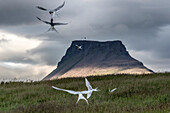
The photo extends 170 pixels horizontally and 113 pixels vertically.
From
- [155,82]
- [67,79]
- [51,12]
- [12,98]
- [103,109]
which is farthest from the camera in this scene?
[67,79]

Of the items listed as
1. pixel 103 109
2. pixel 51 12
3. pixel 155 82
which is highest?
pixel 51 12

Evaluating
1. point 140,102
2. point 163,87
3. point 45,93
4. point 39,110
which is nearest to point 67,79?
point 45,93

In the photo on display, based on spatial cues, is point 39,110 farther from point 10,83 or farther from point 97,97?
point 10,83

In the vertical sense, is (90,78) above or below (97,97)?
above

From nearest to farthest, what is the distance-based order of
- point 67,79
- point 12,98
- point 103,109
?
point 103,109 < point 12,98 < point 67,79

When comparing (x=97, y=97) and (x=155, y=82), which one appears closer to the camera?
(x=97, y=97)

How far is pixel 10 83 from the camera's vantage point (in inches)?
1143

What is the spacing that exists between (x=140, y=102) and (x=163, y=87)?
4.88 meters

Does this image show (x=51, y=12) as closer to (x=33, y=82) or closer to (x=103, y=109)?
(x=103, y=109)

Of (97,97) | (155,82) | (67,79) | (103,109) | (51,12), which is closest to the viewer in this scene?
(51,12)

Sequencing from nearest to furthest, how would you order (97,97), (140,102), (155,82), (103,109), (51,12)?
(51,12) → (103,109) → (140,102) → (97,97) → (155,82)

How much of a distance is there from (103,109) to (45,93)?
321 inches

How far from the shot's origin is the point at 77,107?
47.8 ft

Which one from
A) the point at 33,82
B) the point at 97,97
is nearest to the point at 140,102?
the point at 97,97
